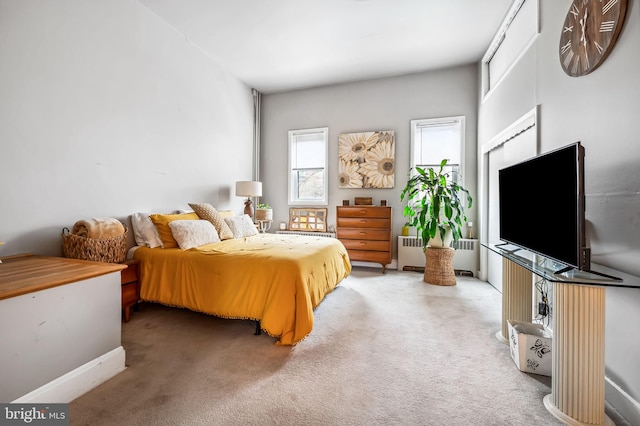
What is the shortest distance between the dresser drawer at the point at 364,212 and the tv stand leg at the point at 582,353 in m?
2.92

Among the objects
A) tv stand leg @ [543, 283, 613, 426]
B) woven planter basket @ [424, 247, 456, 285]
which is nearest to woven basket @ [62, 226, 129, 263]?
tv stand leg @ [543, 283, 613, 426]

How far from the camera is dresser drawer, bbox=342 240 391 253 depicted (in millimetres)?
4305

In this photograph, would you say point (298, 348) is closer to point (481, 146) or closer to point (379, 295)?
point (379, 295)

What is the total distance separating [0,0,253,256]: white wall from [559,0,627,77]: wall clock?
155 inches

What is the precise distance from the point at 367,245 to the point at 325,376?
2772 mm

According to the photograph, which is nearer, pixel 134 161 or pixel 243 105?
pixel 134 161

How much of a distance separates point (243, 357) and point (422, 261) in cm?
332

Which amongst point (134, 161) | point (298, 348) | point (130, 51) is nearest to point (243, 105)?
point (130, 51)

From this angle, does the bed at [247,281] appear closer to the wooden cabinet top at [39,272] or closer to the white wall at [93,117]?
the wooden cabinet top at [39,272]

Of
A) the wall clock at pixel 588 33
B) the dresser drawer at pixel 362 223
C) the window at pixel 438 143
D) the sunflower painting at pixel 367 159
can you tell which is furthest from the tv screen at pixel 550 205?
the sunflower painting at pixel 367 159

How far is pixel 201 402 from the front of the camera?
1.51 m

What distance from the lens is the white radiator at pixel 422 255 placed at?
425 cm

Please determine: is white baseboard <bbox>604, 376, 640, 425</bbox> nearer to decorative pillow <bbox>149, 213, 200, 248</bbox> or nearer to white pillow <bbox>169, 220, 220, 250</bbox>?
white pillow <bbox>169, 220, 220, 250</bbox>

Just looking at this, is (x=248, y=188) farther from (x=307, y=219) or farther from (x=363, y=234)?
(x=363, y=234)
